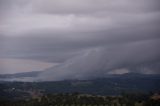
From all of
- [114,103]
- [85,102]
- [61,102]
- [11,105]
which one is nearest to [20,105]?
[11,105]

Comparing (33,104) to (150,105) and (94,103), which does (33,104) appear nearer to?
(94,103)

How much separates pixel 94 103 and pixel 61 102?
1933cm

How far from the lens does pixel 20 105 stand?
631 feet

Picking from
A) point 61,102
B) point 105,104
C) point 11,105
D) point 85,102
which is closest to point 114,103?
point 105,104

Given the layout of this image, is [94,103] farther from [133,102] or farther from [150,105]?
[150,105]

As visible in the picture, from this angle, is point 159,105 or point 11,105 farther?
point 11,105

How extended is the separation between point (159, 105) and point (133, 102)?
2655cm

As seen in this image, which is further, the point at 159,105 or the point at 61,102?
the point at 61,102

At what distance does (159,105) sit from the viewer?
161750 mm

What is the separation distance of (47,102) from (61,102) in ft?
→ 28.0

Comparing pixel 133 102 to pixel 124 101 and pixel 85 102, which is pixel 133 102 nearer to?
pixel 124 101

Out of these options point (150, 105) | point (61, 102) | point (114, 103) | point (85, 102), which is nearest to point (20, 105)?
point (61, 102)

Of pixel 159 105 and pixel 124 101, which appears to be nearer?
pixel 159 105

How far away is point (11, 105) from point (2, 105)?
5055 millimetres
